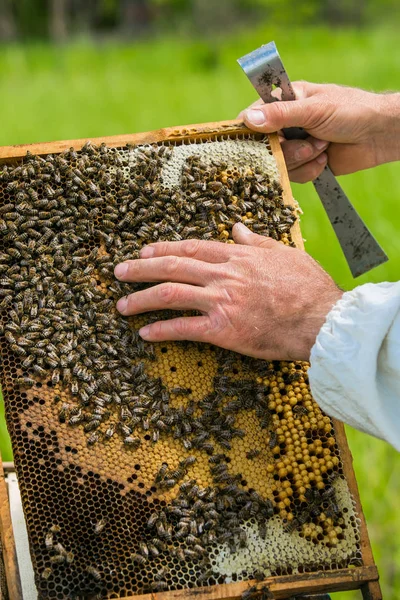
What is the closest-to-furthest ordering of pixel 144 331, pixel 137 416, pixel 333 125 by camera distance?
pixel 137 416
pixel 144 331
pixel 333 125

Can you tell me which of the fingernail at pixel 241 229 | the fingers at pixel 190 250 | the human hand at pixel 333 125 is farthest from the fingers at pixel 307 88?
the fingers at pixel 190 250

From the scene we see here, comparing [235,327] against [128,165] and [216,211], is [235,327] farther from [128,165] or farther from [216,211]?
[128,165]

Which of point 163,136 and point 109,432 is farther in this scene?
point 163,136

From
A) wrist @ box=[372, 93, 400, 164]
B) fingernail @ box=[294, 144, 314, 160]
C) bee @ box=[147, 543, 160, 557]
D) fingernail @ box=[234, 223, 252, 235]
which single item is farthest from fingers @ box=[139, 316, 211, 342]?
wrist @ box=[372, 93, 400, 164]

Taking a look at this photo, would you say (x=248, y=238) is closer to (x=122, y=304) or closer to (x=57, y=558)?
(x=122, y=304)

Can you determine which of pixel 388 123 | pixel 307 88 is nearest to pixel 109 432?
pixel 307 88
